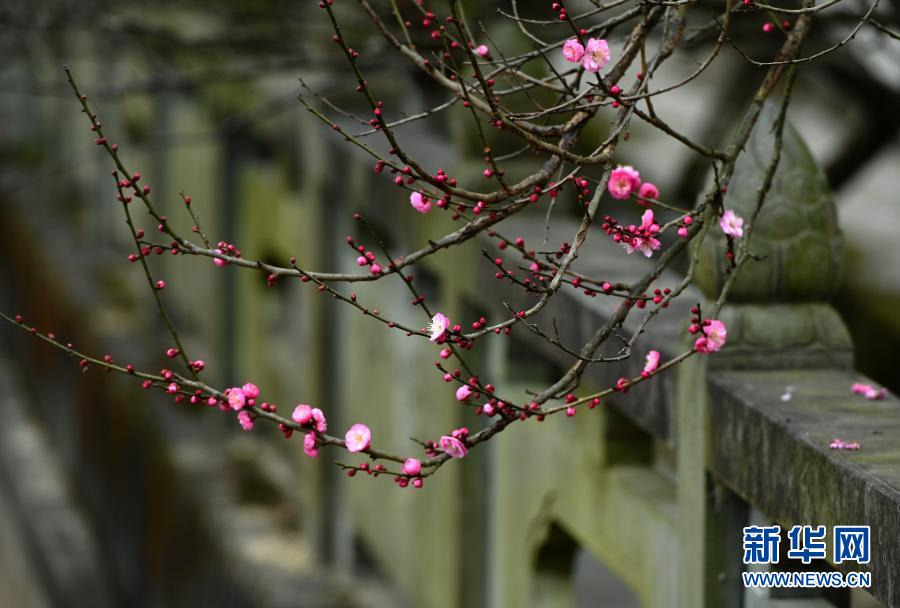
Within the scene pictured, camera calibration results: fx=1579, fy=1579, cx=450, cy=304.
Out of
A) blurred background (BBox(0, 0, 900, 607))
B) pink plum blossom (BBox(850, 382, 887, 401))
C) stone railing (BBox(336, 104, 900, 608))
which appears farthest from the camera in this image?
blurred background (BBox(0, 0, 900, 607))

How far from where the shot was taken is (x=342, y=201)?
281 inches

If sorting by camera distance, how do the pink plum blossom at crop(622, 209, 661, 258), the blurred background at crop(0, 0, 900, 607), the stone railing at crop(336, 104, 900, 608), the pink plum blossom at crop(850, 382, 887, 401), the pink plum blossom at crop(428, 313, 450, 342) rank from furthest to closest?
1. the blurred background at crop(0, 0, 900, 607)
2. the pink plum blossom at crop(850, 382, 887, 401)
3. the stone railing at crop(336, 104, 900, 608)
4. the pink plum blossom at crop(622, 209, 661, 258)
5. the pink plum blossom at crop(428, 313, 450, 342)

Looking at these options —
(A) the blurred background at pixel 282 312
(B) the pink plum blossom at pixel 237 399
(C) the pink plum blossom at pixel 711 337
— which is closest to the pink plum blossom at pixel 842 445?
(C) the pink plum blossom at pixel 711 337

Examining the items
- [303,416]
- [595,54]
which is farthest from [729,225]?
[303,416]

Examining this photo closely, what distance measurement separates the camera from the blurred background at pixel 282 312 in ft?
19.8

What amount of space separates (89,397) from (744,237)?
9.88 m

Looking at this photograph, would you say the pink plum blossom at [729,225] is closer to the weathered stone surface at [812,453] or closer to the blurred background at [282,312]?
the weathered stone surface at [812,453]

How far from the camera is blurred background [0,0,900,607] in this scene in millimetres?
6035

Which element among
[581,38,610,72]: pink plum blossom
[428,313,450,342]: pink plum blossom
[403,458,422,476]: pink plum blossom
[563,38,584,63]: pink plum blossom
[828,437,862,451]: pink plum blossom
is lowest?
[403,458,422,476]: pink plum blossom

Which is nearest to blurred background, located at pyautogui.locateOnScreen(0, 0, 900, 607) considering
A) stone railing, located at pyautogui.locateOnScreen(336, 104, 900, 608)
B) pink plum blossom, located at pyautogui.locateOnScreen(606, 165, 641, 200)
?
stone railing, located at pyautogui.locateOnScreen(336, 104, 900, 608)

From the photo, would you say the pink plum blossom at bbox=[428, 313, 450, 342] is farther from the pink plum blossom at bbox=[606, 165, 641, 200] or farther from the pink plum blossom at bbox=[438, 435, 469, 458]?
the pink plum blossom at bbox=[606, 165, 641, 200]

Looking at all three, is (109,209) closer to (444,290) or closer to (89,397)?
(89,397)

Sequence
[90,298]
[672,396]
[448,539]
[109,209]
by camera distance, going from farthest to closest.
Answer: [109,209] < [90,298] < [448,539] < [672,396]

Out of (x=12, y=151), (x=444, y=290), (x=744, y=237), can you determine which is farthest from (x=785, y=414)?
(x=12, y=151)
